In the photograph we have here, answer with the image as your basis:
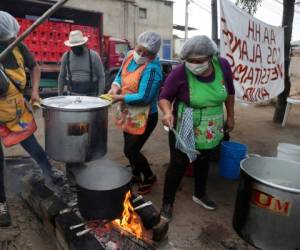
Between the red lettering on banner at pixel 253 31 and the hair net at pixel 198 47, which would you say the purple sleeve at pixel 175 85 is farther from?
the red lettering on banner at pixel 253 31

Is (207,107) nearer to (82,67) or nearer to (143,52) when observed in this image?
(143,52)

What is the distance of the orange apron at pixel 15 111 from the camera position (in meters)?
2.74

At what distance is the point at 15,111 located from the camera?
9.25ft

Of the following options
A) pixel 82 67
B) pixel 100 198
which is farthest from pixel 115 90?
pixel 82 67

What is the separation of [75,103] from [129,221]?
3.65 feet

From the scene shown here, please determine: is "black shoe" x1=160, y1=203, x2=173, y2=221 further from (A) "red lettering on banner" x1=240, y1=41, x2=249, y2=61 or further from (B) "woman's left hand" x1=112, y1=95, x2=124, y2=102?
(A) "red lettering on banner" x1=240, y1=41, x2=249, y2=61

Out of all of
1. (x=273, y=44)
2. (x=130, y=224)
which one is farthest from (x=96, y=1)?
(x=130, y=224)

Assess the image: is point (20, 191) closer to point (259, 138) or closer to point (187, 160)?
point (187, 160)

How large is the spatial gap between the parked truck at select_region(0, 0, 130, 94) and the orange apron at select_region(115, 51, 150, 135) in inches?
293

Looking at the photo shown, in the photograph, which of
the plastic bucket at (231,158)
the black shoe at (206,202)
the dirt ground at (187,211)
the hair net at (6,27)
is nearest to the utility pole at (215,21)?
the dirt ground at (187,211)

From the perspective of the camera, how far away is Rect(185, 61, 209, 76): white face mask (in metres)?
2.64

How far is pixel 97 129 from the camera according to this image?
2.61 m

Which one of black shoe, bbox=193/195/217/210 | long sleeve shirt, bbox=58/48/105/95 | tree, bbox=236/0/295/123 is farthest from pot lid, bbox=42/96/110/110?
tree, bbox=236/0/295/123

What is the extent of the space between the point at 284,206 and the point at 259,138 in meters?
3.79
